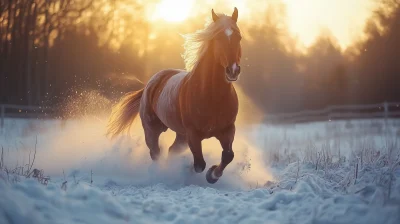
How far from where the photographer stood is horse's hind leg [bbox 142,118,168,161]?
6.77m

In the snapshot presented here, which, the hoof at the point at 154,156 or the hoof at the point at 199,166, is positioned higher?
the hoof at the point at 154,156

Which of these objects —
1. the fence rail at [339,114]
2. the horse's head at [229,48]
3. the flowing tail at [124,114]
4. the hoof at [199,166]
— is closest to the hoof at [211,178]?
the hoof at [199,166]

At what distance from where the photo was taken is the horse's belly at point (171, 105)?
5.79m

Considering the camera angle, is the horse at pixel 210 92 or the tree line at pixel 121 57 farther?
the tree line at pixel 121 57

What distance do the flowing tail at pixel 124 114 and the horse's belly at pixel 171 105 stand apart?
54.7 inches

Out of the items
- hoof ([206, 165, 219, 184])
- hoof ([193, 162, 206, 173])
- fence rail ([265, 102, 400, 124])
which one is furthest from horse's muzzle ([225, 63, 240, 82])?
fence rail ([265, 102, 400, 124])

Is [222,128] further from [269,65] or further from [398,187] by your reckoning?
[269,65]

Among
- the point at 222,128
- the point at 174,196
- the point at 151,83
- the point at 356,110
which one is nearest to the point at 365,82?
the point at 356,110

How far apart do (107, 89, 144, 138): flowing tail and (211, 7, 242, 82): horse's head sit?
332cm

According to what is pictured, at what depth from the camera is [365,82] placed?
1722 cm

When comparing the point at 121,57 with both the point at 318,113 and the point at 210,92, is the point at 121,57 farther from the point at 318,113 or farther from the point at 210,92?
the point at 210,92

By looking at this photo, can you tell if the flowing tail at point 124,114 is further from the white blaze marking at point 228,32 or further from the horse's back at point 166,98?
the white blaze marking at point 228,32

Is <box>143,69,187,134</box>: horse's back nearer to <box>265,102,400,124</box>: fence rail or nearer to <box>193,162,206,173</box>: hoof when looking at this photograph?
<box>193,162,206,173</box>: hoof

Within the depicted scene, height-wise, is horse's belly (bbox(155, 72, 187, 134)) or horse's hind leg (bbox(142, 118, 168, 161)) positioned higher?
horse's belly (bbox(155, 72, 187, 134))
